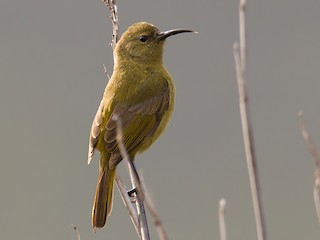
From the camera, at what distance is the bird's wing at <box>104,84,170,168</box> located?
22.0ft

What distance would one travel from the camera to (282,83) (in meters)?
26.7

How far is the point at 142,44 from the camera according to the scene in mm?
7555

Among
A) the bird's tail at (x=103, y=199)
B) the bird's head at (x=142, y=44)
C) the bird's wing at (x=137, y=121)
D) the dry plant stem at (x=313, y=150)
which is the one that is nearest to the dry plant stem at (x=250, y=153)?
the dry plant stem at (x=313, y=150)

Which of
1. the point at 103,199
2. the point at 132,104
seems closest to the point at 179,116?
the point at 132,104

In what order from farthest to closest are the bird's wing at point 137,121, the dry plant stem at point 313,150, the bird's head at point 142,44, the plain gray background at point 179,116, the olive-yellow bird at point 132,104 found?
the plain gray background at point 179,116 < the bird's head at point 142,44 < the bird's wing at point 137,121 < the olive-yellow bird at point 132,104 < the dry plant stem at point 313,150

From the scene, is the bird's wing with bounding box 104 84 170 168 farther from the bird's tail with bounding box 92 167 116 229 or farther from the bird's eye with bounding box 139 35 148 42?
the bird's eye with bounding box 139 35 148 42

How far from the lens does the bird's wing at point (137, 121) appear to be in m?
6.69

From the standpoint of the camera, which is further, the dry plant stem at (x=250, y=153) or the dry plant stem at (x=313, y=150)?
the dry plant stem at (x=313, y=150)

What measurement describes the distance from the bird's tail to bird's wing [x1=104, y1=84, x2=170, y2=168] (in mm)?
128

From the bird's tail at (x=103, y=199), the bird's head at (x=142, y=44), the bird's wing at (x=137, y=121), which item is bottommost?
the bird's tail at (x=103, y=199)

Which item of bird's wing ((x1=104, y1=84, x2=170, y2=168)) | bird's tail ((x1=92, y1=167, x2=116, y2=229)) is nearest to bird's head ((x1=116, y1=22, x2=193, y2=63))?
bird's wing ((x1=104, y1=84, x2=170, y2=168))

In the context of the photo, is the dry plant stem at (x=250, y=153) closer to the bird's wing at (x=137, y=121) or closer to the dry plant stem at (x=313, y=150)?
the dry plant stem at (x=313, y=150)

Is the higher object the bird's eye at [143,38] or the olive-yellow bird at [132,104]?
the bird's eye at [143,38]

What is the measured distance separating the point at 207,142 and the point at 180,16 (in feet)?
20.8
